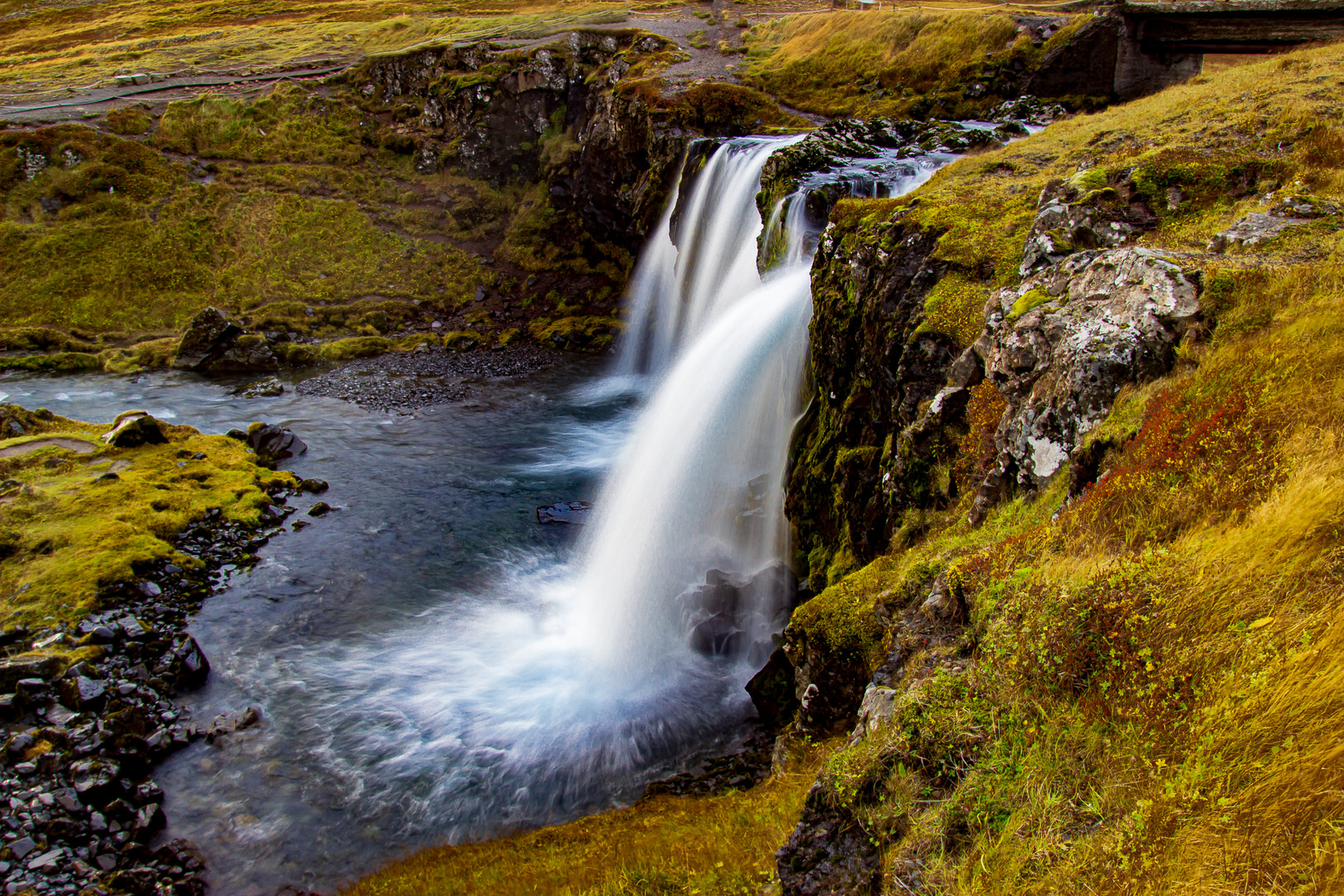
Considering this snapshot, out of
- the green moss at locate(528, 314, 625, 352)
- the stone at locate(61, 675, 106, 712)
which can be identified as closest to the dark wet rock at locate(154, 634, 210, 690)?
the stone at locate(61, 675, 106, 712)

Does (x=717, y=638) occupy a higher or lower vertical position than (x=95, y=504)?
lower

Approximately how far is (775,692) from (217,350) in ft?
118

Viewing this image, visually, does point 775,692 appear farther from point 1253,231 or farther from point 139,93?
point 139,93

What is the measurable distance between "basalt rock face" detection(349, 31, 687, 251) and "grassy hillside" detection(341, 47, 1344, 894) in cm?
3175

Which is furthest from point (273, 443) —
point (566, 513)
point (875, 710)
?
point (875, 710)

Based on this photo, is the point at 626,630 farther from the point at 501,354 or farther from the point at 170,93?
the point at 170,93

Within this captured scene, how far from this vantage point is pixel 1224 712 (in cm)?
397

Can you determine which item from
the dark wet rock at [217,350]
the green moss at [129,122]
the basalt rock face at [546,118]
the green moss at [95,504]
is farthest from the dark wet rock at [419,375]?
the green moss at [129,122]

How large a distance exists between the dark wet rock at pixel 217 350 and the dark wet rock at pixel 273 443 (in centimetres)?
→ 1184

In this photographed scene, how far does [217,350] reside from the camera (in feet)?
116

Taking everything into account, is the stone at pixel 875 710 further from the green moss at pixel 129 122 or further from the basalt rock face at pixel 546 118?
the green moss at pixel 129 122

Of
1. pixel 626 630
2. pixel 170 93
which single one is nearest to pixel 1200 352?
pixel 626 630

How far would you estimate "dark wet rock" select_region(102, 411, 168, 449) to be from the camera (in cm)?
2283

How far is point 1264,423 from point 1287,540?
1.74 meters
